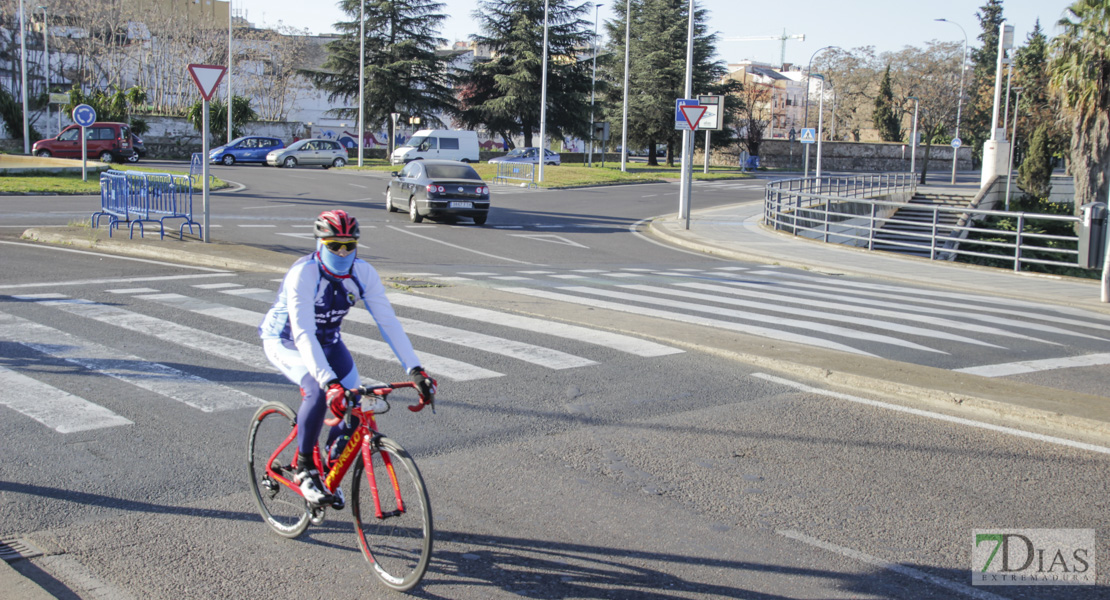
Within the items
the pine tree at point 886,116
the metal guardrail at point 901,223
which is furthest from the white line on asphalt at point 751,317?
the pine tree at point 886,116

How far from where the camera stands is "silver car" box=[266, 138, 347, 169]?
49312mm

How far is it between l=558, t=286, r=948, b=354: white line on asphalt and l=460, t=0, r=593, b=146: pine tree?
2099 inches

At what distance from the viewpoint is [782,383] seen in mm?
8219

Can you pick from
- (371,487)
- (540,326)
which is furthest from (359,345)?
(371,487)

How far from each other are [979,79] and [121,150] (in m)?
68.6

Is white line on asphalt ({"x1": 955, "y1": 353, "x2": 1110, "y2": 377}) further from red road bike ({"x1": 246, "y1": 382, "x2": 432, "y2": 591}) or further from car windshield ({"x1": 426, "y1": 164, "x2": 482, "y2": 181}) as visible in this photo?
car windshield ({"x1": 426, "y1": 164, "x2": 482, "y2": 181})

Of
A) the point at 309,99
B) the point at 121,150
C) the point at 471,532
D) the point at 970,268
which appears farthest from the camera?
the point at 309,99

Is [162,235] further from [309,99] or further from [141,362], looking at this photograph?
[309,99]

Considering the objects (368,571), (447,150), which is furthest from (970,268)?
(447,150)

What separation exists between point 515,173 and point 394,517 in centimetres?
4031

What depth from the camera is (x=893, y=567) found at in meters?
4.58

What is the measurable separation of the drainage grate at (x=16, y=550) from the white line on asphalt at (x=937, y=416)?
5.76 meters

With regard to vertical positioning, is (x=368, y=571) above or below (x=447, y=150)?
below

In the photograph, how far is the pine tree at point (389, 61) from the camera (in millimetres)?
64312
